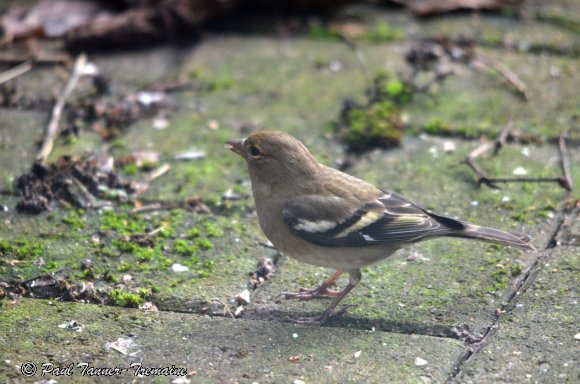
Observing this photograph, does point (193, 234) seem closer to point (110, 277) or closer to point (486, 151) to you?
point (110, 277)

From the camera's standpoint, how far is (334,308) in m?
4.19

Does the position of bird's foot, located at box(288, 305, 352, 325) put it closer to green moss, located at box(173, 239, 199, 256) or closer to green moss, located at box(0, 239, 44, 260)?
green moss, located at box(173, 239, 199, 256)

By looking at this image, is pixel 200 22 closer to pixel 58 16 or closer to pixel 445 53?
pixel 58 16

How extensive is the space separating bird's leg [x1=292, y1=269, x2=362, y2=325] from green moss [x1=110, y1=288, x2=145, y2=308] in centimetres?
79

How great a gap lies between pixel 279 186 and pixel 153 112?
2087mm

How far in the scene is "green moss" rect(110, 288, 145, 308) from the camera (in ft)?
13.6

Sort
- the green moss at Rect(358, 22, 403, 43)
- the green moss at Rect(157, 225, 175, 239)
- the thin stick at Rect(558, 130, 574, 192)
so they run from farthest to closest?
the green moss at Rect(358, 22, 403, 43) < the thin stick at Rect(558, 130, 574, 192) < the green moss at Rect(157, 225, 175, 239)

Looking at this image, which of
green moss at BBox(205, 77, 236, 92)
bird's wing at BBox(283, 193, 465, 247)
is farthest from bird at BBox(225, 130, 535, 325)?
green moss at BBox(205, 77, 236, 92)

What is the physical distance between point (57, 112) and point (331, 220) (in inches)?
106

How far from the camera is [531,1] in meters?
7.68

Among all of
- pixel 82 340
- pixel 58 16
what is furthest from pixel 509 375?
pixel 58 16

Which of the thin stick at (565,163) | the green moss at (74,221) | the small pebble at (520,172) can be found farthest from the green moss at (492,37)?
the green moss at (74,221)

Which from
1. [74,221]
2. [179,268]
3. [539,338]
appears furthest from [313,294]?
[74,221]

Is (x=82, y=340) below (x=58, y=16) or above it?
below
